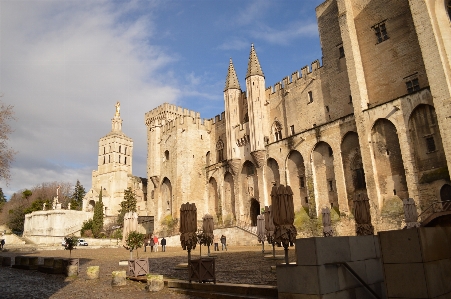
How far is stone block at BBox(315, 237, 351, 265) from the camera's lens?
20.1 feet

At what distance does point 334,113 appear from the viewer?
3062 centimetres

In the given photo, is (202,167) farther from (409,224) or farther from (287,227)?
(287,227)

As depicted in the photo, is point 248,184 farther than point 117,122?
No

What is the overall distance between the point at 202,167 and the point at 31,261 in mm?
28304

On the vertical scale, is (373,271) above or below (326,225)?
below

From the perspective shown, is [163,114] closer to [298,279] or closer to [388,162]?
[388,162]

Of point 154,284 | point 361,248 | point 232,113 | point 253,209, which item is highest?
point 232,113

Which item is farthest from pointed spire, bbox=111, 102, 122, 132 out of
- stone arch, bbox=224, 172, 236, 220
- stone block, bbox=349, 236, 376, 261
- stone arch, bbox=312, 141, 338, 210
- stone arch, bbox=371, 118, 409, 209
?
stone block, bbox=349, 236, 376, 261

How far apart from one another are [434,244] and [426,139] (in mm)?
19388

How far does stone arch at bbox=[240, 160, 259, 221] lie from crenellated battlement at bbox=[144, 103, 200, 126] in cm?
1632

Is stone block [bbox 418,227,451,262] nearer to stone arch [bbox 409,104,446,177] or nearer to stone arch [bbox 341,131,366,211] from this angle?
stone arch [bbox 409,104,446,177]

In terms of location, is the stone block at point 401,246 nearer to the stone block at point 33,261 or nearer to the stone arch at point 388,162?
the stone block at point 33,261

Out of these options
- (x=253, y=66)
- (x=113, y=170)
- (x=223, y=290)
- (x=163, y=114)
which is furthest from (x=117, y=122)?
(x=223, y=290)

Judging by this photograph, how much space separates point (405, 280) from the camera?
16.9 ft
